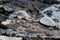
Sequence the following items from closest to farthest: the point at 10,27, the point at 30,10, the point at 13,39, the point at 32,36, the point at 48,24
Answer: the point at 13,39
the point at 32,36
the point at 10,27
the point at 48,24
the point at 30,10

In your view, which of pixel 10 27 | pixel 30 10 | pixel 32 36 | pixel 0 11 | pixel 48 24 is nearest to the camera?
pixel 32 36

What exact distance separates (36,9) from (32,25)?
7.08 feet

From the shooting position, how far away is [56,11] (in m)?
7.13

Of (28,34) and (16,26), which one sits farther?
(16,26)

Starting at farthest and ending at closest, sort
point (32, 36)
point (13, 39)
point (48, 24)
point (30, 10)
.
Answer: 1. point (30, 10)
2. point (48, 24)
3. point (32, 36)
4. point (13, 39)

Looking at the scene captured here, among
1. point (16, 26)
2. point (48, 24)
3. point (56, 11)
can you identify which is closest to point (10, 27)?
point (16, 26)

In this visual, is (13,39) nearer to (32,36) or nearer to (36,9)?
(32,36)

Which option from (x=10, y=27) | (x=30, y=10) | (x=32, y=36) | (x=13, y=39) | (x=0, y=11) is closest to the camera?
(x=13, y=39)

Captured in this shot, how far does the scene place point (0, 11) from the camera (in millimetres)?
6926

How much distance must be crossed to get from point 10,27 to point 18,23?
44 cm

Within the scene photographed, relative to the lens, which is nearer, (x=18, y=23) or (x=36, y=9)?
→ (x=18, y=23)

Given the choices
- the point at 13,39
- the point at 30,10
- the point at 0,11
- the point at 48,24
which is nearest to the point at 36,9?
the point at 30,10

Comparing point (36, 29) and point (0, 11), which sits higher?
point (0, 11)

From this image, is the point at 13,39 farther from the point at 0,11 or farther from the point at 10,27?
the point at 0,11
